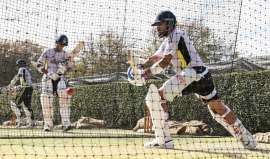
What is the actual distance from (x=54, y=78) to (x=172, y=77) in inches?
204

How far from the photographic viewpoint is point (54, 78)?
1179 cm

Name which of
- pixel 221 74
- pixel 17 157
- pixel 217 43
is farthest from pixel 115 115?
pixel 17 157

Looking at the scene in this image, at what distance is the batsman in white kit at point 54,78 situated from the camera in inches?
455

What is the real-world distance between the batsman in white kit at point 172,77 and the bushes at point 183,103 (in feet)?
13.2

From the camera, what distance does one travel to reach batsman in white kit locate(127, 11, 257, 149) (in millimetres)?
7117

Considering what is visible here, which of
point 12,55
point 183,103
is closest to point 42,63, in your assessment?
point 183,103

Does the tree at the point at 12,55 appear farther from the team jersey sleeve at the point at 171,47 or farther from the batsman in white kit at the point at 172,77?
the team jersey sleeve at the point at 171,47

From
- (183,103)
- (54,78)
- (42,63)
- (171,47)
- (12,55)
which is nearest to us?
(171,47)

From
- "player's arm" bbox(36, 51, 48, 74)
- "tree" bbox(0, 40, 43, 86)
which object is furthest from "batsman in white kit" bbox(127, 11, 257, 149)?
"tree" bbox(0, 40, 43, 86)

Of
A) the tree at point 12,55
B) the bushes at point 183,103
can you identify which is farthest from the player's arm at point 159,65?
the tree at point 12,55

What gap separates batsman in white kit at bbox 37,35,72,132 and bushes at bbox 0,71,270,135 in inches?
121

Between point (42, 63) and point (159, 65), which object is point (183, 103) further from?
point (159, 65)

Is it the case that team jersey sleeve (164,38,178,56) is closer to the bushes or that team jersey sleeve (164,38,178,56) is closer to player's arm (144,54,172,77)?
player's arm (144,54,172,77)

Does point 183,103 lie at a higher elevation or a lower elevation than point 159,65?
lower
